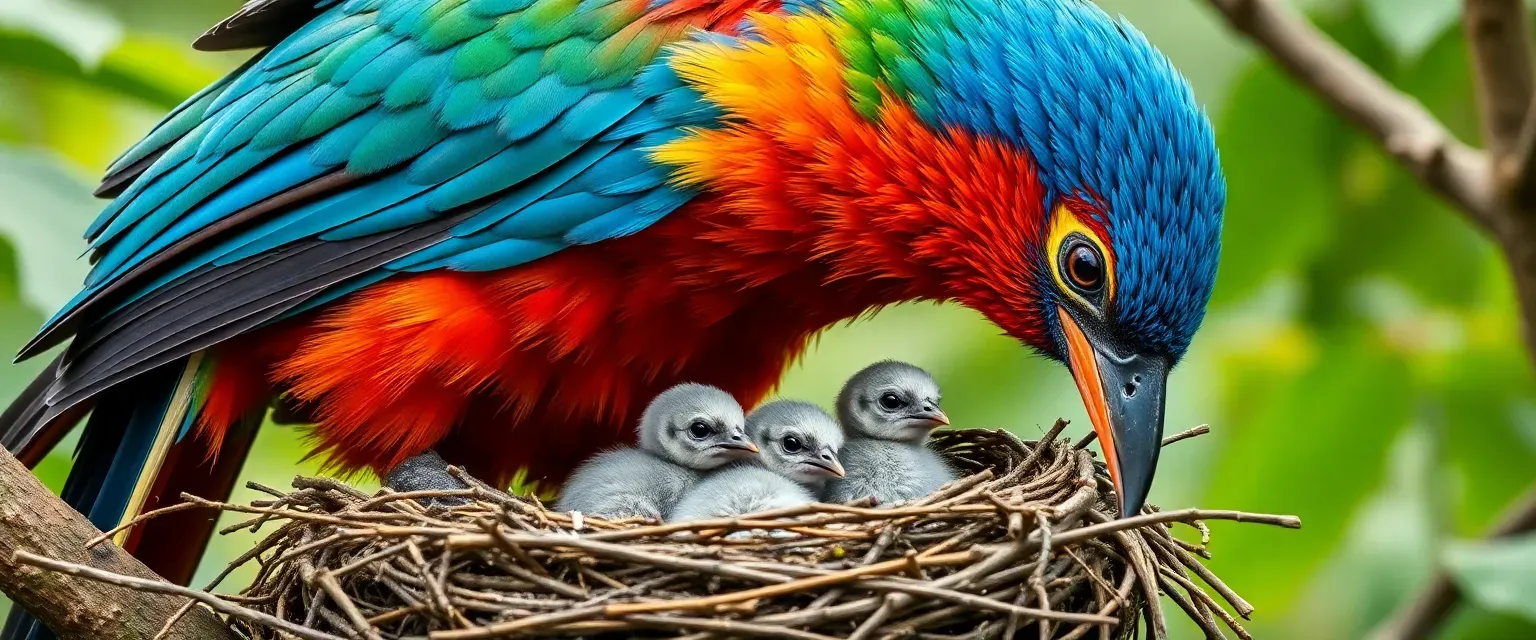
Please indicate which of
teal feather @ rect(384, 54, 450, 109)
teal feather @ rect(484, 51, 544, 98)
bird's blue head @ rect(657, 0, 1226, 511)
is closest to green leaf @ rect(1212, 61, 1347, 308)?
bird's blue head @ rect(657, 0, 1226, 511)

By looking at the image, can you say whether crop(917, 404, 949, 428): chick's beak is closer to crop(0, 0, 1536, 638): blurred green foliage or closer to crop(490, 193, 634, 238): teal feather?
crop(0, 0, 1536, 638): blurred green foliage

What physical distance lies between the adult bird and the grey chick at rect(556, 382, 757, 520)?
20 cm

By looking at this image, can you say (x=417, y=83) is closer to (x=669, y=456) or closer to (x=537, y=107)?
(x=537, y=107)

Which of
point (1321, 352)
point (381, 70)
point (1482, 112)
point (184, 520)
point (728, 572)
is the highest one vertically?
point (1482, 112)

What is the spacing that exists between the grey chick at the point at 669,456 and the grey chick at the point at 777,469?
2.5 inches

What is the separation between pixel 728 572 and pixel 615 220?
52.2 inches

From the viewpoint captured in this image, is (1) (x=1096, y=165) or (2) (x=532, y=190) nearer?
(1) (x=1096, y=165)

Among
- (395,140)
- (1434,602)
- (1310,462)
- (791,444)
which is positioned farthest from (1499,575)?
(395,140)

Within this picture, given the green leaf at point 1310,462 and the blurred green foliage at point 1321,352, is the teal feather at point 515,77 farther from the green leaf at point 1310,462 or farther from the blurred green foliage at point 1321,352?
the green leaf at point 1310,462

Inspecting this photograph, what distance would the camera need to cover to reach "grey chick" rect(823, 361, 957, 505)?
4.96 m

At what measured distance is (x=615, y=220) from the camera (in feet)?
15.8

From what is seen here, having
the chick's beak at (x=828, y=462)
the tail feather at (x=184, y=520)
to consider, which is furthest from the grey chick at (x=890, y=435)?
the tail feather at (x=184, y=520)

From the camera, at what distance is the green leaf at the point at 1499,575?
4.89m

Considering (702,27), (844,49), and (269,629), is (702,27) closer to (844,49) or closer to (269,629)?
(844,49)
